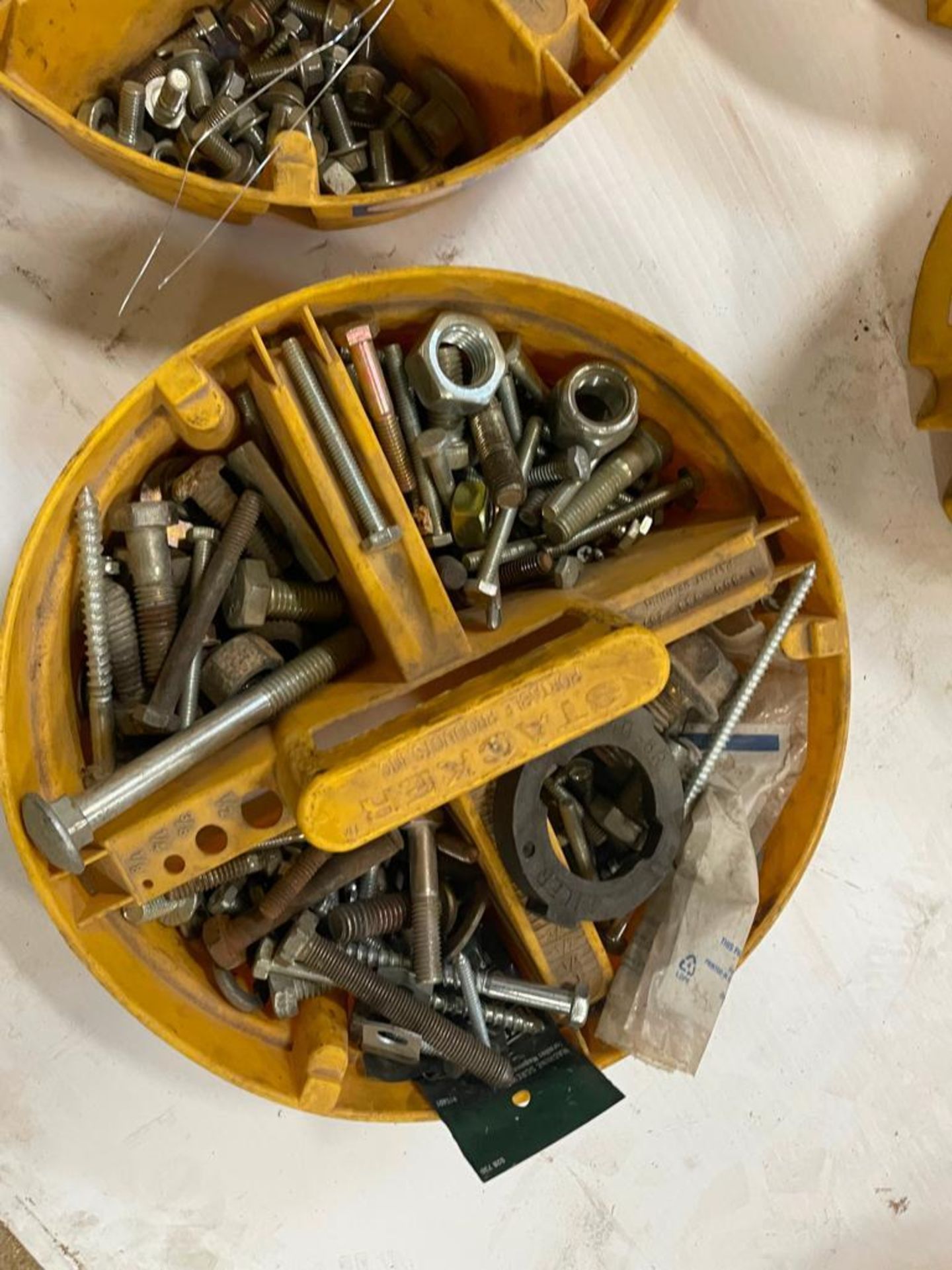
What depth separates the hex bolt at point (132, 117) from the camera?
91cm

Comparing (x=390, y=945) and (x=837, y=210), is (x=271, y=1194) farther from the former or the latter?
(x=837, y=210)

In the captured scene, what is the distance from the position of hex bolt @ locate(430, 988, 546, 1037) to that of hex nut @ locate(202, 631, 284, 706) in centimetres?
35

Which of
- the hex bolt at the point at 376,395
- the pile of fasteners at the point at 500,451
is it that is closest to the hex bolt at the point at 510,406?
the pile of fasteners at the point at 500,451

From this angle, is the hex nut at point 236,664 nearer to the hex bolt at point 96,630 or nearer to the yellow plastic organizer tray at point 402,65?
the hex bolt at point 96,630

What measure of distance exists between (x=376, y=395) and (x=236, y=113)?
1.03 ft

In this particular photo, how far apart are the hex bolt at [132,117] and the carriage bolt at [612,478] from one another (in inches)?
19.9

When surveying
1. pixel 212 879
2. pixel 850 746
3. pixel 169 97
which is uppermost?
pixel 169 97

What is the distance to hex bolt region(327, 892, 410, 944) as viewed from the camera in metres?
0.91

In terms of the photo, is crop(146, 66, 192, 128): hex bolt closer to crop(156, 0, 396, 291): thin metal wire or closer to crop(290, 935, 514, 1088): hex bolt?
crop(156, 0, 396, 291): thin metal wire

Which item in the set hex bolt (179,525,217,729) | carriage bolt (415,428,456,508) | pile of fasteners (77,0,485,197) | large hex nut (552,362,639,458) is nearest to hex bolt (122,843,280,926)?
hex bolt (179,525,217,729)

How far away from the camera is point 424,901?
90 cm

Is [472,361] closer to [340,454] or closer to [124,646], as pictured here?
[340,454]

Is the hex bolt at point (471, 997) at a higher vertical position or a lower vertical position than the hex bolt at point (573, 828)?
lower

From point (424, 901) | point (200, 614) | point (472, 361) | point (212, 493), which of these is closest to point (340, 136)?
point (472, 361)
